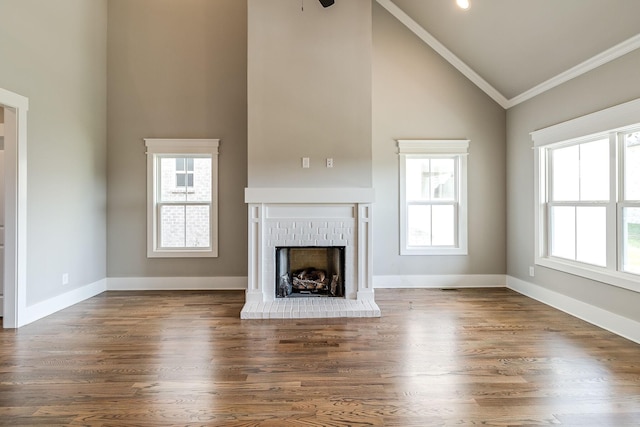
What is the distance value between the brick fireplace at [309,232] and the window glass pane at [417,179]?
4.19 ft

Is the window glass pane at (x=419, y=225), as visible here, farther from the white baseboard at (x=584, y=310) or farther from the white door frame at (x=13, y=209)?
the white door frame at (x=13, y=209)

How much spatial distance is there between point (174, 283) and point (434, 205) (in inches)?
158

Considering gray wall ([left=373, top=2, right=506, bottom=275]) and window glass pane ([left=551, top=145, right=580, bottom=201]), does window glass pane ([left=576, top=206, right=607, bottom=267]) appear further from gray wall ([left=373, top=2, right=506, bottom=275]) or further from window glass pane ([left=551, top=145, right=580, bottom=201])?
gray wall ([left=373, top=2, right=506, bottom=275])

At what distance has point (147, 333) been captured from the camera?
327 cm

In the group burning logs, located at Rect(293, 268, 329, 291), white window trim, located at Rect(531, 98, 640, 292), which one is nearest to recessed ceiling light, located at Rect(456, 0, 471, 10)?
white window trim, located at Rect(531, 98, 640, 292)

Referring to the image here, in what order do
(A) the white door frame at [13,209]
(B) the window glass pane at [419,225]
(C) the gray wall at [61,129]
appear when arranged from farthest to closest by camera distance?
(B) the window glass pane at [419,225]
(C) the gray wall at [61,129]
(A) the white door frame at [13,209]

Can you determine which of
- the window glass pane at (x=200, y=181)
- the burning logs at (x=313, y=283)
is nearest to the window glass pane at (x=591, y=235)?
the burning logs at (x=313, y=283)

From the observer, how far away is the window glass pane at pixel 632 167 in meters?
3.18

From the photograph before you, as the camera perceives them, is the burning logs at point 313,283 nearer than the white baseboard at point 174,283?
Yes

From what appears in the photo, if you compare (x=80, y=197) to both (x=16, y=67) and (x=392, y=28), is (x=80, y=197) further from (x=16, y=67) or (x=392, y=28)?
(x=392, y=28)

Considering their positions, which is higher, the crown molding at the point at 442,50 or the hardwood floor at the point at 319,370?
the crown molding at the point at 442,50

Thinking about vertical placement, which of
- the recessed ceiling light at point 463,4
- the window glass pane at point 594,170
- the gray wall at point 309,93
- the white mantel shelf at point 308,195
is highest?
the recessed ceiling light at point 463,4

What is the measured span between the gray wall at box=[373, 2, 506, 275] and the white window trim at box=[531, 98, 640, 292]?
0.74 m

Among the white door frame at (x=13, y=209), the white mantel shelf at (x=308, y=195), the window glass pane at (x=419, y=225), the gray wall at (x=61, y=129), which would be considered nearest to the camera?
the white door frame at (x=13, y=209)
